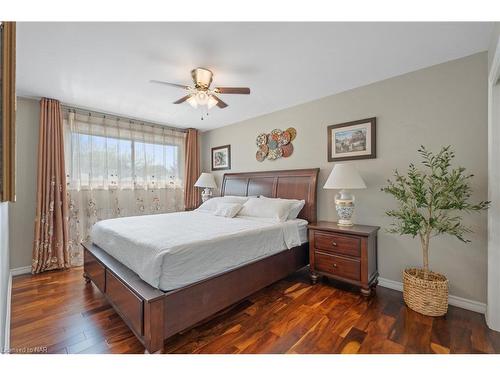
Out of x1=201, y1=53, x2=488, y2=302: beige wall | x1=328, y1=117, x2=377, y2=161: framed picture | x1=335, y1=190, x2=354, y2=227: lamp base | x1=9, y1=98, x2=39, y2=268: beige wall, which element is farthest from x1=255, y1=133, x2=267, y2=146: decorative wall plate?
x1=9, y1=98, x2=39, y2=268: beige wall

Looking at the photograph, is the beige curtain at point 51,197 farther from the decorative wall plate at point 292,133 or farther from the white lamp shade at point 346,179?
the white lamp shade at point 346,179

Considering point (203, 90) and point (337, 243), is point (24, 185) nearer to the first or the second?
point (203, 90)

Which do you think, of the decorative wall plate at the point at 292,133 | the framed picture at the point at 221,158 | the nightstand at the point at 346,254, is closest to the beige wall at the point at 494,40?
the nightstand at the point at 346,254

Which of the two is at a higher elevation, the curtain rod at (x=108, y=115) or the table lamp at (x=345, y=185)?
the curtain rod at (x=108, y=115)

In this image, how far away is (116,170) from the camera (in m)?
3.79

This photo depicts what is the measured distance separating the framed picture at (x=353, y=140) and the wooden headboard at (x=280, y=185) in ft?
1.25

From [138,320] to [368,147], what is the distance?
287 cm

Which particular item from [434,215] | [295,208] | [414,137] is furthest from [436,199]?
[295,208]

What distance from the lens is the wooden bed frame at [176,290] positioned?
4.98ft

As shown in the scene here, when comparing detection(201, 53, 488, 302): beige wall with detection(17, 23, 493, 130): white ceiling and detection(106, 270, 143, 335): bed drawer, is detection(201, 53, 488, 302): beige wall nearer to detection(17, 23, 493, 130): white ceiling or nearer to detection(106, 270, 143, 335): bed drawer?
detection(17, 23, 493, 130): white ceiling

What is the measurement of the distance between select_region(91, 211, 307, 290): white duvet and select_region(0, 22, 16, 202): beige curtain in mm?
904

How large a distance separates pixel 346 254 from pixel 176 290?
180 cm

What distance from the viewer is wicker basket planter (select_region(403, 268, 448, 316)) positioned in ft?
6.45
